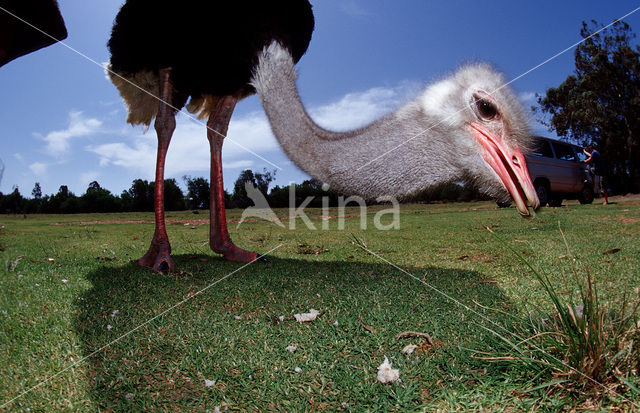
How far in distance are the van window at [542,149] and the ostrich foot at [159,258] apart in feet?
8.48

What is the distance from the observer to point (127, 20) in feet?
10.6

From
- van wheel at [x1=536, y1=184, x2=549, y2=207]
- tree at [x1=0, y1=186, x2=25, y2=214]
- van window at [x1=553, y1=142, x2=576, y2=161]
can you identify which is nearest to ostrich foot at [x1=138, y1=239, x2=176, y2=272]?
tree at [x1=0, y1=186, x2=25, y2=214]

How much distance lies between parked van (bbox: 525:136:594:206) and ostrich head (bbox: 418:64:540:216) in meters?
0.08

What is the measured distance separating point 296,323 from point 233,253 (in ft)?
6.11

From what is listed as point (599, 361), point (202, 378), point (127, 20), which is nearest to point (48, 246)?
point (127, 20)

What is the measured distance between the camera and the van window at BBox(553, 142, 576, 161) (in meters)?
1.48

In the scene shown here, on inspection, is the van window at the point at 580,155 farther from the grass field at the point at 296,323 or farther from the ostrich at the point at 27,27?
the ostrich at the point at 27,27

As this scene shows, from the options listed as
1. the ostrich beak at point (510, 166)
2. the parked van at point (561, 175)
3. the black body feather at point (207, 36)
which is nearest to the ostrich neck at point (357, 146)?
the ostrich beak at point (510, 166)

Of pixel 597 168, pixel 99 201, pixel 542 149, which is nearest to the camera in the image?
pixel 597 168

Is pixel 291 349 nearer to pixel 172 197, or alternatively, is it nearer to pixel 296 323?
pixel 296 323

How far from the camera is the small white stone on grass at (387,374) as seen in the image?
4.15 ft

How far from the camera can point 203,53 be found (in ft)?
10.2

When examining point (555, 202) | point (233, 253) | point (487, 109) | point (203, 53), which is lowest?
point (233, 253)

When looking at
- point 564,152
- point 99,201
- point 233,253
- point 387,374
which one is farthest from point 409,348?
point 99,201
